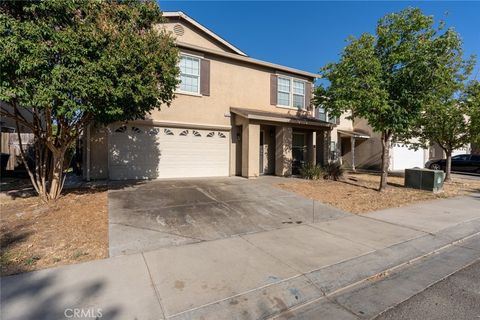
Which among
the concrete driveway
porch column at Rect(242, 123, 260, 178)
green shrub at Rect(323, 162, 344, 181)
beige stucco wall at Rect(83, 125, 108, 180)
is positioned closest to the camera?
the concrete driveway

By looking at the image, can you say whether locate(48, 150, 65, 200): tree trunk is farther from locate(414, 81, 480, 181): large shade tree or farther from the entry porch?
locate(414, 81, 480, 181): large shade tree

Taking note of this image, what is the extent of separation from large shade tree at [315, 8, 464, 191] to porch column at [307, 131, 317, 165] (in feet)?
15.2

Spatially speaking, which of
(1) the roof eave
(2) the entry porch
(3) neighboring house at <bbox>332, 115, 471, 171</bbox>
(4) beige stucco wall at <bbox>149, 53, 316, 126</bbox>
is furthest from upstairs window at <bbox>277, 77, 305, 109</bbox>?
(3) neighboring house at <bbox>332, 115, 471, 171</bbox>

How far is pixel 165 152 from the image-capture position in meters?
12.0

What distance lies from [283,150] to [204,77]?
Answer: 5.34 m

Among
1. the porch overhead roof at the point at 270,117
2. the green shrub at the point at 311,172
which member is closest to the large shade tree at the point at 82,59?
the porch overhead roof at the point at 270,117

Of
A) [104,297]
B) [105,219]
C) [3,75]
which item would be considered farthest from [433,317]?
[3,75]

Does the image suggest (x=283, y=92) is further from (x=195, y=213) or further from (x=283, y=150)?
(x=195, y=213)

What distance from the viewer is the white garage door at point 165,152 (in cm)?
1105

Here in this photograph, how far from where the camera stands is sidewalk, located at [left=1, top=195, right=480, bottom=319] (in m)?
3.08

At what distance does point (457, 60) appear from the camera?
40.2 feet

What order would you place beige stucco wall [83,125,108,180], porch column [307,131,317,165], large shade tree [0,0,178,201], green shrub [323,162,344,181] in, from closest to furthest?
large shade tree [0,0,178,201], beige stucco wall [83,125,108,180], green shrub [323,162,344,181], porch column [307,131,317,165]

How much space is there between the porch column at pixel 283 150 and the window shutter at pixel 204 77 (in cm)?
416
